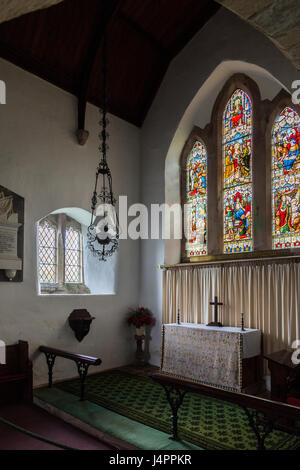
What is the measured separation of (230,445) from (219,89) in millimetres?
5899

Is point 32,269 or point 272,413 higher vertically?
point 32,269

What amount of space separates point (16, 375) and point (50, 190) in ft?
9.76

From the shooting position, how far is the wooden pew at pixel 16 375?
531 cm

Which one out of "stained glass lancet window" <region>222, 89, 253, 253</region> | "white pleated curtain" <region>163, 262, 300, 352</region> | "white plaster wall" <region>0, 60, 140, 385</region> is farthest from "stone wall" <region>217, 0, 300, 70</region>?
"white plaster wall" <region>0, 60, 140, 385</region>

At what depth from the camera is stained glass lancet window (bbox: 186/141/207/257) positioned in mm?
7168

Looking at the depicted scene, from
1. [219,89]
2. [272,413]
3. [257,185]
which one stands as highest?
[219,89]

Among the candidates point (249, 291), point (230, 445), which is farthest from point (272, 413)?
point (249, 291)

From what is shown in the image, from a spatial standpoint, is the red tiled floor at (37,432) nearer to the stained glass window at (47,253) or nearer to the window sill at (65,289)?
the window sill at (65,289)

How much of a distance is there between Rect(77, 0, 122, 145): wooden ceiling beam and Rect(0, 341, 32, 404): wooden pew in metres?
3.72

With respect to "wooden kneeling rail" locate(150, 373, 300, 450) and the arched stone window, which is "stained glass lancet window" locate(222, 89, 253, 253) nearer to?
the arched stone window

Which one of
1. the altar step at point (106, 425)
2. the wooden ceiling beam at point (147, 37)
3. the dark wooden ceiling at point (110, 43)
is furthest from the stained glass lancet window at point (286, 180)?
the altar step at point (106, 425)

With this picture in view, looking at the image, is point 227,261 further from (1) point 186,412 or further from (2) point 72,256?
(2) point 72,256

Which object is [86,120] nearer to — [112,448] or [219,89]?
[219,89]

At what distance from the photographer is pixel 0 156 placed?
582 centimetres
